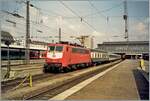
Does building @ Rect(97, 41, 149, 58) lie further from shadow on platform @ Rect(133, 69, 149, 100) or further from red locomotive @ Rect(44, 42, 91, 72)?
shadow on platform @ Rect(133, 69, 149, 100)

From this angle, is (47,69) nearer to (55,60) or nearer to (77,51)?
(55,60)

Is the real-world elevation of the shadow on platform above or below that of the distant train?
below

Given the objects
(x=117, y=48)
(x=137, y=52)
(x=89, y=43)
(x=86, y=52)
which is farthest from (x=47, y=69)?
(x=117, y=48)

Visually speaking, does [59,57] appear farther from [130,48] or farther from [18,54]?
[130,48]

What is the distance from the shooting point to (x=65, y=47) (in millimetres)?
28812

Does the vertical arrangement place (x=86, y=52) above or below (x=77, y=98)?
above

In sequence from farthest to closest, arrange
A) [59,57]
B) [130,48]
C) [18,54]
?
[130,48]
[18,54]
[59,57]

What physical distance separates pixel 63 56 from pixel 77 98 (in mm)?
15754

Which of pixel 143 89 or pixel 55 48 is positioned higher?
pixel 55 48

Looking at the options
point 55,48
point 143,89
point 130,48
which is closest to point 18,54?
point 55,48

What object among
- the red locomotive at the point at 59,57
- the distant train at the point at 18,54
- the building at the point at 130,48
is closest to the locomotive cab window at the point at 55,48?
the red locomotive at the point at 59,57

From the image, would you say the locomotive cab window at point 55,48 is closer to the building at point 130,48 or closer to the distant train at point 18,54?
the distant train at point 18,54

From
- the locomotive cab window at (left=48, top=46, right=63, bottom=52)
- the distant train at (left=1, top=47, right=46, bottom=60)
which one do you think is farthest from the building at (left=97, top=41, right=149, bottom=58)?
the locomotive cab window at (left=48, top=46, right=63, bottom=52)

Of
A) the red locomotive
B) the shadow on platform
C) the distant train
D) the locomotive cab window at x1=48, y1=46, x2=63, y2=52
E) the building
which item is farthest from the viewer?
the building
